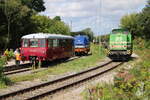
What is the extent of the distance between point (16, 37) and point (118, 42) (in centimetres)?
1764

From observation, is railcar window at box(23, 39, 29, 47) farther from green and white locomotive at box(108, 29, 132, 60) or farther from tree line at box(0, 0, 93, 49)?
tree line at box(0, 0, 93, 49)

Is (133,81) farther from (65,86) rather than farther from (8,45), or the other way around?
(8,45)

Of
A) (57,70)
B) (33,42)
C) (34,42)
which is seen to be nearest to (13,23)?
(33,42)

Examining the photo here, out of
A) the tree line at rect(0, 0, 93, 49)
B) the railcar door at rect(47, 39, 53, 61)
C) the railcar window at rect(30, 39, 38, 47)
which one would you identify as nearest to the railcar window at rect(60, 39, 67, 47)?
the railcar door at rect(47, 39, 53, 61)

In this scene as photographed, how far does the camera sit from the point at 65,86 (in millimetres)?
15359

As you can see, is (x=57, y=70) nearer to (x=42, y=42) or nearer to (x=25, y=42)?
(x=42, y=42)

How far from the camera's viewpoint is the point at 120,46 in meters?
31.7

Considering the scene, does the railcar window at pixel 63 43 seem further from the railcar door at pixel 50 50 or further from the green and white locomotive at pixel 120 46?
the green and white locomotive at pixel 120 46

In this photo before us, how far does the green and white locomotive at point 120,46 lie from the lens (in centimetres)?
3140

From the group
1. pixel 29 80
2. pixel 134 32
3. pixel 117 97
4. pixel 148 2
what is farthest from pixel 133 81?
pixel 134 32

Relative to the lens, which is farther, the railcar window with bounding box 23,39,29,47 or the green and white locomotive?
the green and white locomotive

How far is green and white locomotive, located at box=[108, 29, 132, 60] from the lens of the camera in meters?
31.4

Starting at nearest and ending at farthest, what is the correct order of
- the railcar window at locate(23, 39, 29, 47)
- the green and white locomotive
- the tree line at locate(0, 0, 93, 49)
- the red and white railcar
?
the red and white railcar
the railcar window at locate(23, 39, 29, 47)
the green and white locomotive
the tree line at locate(0, 0, 93, 49)

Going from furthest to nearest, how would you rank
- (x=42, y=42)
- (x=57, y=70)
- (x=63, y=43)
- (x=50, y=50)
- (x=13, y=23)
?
(x=13, y=23)
(x=63, y=43)
(x=50, y=50)
(x=42, y=42)
(x=57, y=70)
